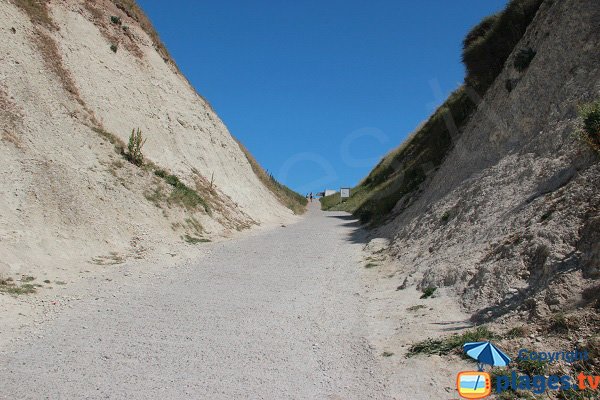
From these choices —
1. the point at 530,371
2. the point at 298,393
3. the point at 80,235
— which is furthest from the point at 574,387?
the point at 80,235

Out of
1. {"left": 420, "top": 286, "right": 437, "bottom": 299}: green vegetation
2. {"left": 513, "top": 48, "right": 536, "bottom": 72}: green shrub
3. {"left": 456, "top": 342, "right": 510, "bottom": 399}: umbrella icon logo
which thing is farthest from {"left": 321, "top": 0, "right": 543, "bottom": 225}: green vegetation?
{"left": 456, "top": 342, "right": 510, "bottom": 399}: umbrella icon logo

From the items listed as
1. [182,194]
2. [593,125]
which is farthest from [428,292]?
[182,194]

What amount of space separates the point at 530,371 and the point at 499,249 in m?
3.54

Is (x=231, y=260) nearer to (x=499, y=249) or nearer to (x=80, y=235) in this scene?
(x=80, y=235)

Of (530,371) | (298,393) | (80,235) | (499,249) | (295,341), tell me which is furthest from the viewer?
(80,235)

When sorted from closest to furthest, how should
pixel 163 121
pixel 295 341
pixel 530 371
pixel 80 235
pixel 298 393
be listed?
pixel 530 371 < pixel 298 393 < pixel 295 341 < pixel 80 235 < pixel 163 121

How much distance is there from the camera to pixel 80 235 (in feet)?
42.5

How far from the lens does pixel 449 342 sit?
6.32 metres

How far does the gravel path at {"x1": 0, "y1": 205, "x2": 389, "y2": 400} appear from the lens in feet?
18.2

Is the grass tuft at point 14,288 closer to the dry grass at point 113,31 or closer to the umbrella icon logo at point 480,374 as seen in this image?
the umbrella icon logo at point 480,374

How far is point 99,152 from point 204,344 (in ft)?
40.7
